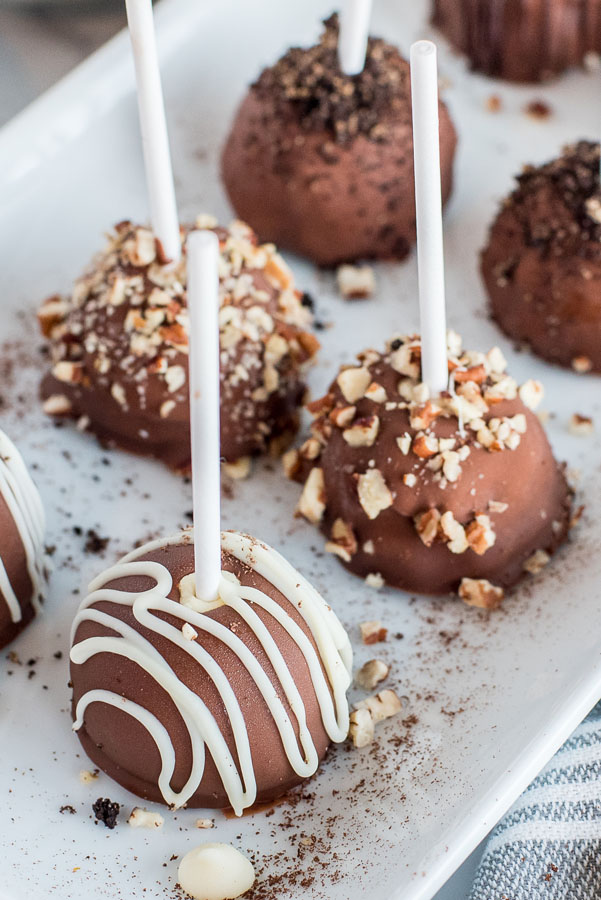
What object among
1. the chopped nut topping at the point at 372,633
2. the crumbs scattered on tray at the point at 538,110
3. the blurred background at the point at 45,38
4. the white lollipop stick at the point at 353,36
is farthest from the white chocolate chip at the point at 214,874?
the blurred background at the point at 45,38

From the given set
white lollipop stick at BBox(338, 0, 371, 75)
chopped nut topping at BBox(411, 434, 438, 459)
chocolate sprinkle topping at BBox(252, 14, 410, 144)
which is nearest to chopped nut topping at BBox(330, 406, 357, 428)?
chopped nut topping at BBox(411, 434, 438, 459)

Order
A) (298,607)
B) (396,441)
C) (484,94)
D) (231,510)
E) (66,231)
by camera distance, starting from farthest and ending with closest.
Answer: (484,94)
(66,231)
(231,510)
(396,441)
(298,607)

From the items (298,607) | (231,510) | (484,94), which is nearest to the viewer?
(298,607)

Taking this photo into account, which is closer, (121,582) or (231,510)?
(121,582)

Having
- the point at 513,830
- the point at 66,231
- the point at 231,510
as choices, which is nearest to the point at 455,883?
the point at 513,830

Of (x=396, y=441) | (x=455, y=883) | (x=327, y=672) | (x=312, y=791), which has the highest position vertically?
(x=396, y=441)

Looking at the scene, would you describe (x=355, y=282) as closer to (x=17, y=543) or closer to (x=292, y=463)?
(x=292, y=463)

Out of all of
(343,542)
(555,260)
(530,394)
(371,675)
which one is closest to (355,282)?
(555,260)

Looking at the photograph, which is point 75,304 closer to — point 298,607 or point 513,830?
point 298,607
